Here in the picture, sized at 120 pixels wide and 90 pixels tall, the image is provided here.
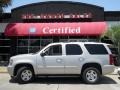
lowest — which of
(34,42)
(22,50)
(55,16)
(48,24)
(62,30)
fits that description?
(22,50)

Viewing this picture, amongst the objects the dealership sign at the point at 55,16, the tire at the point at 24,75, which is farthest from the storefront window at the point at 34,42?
the tire at the point at 24,75

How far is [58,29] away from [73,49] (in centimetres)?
1206

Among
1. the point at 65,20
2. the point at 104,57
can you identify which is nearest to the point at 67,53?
the point at 104,57

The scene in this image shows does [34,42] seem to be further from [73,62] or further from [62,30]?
[73,62]

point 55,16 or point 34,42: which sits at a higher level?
point 55,16

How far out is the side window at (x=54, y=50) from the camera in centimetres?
1753

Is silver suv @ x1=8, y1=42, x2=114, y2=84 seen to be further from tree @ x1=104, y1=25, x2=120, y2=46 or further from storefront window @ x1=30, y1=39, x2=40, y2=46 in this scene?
storefront window @ x1=30, y1=39, x2=40, y2=46

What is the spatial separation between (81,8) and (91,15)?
45.3 inches

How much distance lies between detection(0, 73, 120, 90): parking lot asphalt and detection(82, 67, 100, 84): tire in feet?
0.88

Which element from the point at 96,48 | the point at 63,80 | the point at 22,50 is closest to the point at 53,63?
the point at 63,80

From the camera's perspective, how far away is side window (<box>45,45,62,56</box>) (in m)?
17.5

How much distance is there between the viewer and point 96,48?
58.2ft

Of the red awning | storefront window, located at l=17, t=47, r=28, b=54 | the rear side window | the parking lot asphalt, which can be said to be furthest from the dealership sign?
the rear side window

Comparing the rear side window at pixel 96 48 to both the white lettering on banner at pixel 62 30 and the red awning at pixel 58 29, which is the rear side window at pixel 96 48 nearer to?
the red awning at pixel 58 29
